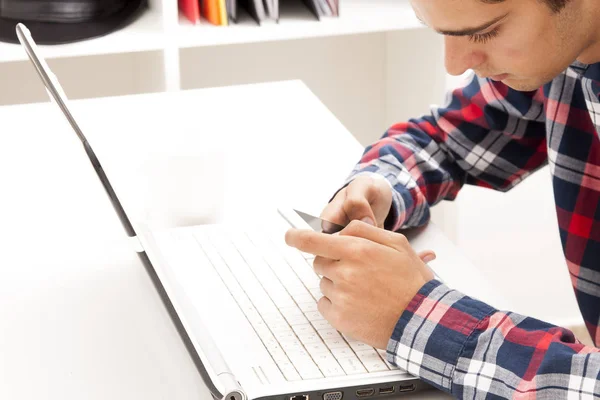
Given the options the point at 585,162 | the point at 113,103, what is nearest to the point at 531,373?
the point at 585,162

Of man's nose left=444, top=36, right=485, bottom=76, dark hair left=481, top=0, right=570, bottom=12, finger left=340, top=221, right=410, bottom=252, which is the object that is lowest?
finger left=340, top=221, right=410, bottom=252

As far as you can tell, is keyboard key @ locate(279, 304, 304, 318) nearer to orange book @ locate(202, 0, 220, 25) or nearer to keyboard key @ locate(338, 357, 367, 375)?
keyboard key @ locate(338, 357, 367, 375)

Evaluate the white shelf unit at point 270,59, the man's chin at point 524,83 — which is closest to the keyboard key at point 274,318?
the man's chin at point 524,83

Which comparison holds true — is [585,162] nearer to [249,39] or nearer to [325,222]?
[325,222]

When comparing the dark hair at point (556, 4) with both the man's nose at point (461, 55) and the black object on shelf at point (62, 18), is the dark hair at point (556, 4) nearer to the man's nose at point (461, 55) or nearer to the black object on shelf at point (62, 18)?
the man's nose at point (461, 55)

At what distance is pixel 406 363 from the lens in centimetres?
83

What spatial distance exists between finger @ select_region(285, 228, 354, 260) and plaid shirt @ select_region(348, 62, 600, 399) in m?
0.09

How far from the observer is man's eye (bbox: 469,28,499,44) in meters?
0.92

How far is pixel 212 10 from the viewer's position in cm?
189

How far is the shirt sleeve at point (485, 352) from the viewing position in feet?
2.59

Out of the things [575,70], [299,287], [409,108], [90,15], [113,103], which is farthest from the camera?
[409,108]

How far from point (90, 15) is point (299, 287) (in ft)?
3.60

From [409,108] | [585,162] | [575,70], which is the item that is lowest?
[409,108]

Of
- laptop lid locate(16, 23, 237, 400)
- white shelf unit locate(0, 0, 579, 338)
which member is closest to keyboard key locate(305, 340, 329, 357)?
laptop lid locate(16, 23, 237, 400)
